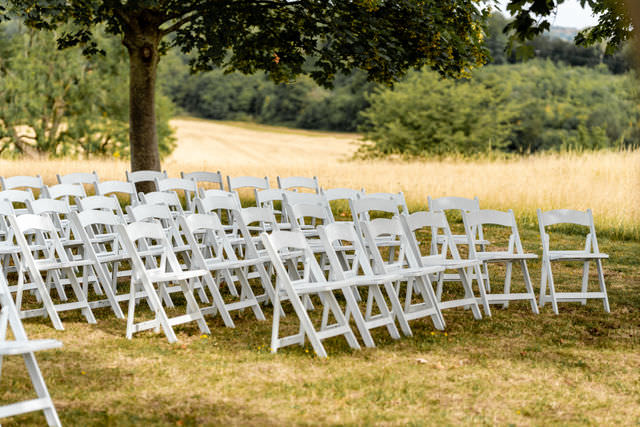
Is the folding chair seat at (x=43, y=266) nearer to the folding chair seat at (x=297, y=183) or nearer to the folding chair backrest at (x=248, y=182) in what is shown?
the folding chair backrest at (x=248, y=182)

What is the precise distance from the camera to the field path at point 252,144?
161 feet

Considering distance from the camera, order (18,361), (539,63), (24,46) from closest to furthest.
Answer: (18,361) → (24,46) → (539,63)

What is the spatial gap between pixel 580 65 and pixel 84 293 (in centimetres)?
7632

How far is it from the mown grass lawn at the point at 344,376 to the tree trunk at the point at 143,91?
20.5 feet

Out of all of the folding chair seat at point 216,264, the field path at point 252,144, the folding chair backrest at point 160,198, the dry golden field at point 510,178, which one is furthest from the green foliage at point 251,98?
the folding chair seat at point 216,264

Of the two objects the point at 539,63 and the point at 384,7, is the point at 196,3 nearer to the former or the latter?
the point at 384,7

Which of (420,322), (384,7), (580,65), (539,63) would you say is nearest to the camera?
(420,322)

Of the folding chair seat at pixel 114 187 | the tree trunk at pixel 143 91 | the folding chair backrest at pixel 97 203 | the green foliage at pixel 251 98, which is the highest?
the tree trunk at pixel 143 91

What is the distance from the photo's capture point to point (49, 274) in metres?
7.36

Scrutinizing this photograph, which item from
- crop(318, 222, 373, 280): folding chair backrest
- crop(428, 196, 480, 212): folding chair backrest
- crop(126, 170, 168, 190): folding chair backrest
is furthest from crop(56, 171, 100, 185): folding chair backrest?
crop(318, 222, 373, 280): folding chair backrest

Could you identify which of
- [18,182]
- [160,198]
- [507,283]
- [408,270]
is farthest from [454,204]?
[18,182]

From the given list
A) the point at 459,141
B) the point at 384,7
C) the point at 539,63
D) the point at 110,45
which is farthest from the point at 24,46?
the point at 539,63

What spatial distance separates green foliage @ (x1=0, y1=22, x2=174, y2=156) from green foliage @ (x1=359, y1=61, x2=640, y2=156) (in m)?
11.6

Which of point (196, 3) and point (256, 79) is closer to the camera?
point (196, 3)
